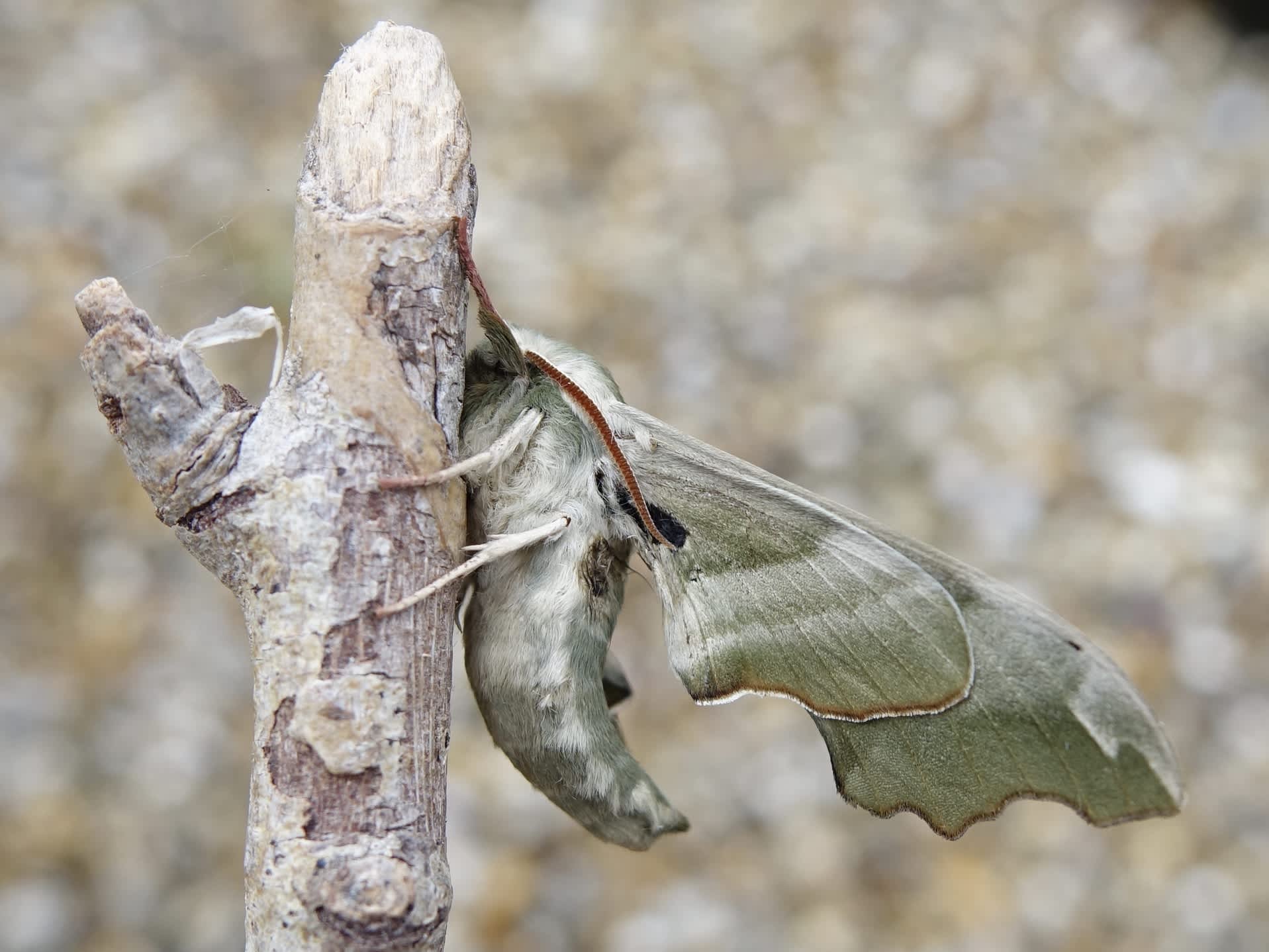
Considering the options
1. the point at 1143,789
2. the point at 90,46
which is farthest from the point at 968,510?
the point at 90,46

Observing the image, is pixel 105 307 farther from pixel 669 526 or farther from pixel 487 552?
pixel 669 526

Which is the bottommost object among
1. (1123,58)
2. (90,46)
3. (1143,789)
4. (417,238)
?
(1143,789)

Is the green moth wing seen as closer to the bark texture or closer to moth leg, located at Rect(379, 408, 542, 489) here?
moth leg, located at Rect(379, 408, 542, 489)

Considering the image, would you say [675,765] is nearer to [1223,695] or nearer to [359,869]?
[1223,695]

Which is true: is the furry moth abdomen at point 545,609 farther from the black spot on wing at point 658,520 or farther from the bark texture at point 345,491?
the bark texture at point 345,491

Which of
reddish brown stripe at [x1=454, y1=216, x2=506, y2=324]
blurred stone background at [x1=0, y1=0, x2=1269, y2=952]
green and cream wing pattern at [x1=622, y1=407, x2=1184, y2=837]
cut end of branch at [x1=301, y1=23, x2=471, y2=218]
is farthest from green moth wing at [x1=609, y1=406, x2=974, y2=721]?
blurred stone background at [x1=0, y1=0, x2=1269, y2=952]

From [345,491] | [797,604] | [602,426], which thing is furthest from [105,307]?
[797,604]

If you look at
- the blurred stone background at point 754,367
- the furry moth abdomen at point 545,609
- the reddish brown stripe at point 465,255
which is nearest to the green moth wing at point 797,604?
the furry moth abdomen at point 545,609
